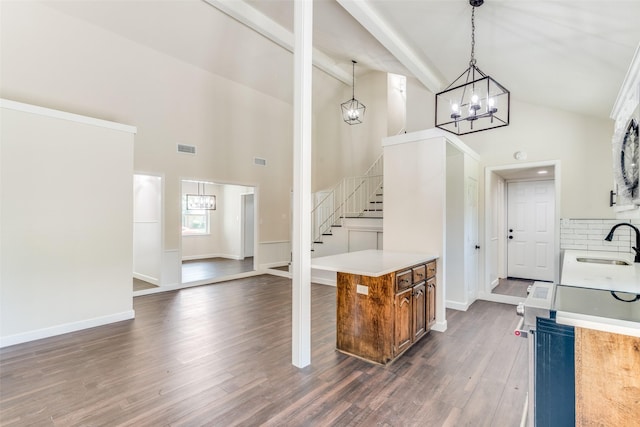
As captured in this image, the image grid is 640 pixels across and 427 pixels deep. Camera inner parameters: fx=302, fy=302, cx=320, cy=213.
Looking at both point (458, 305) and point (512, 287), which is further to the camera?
point (512, 287)

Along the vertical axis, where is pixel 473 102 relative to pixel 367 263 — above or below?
above

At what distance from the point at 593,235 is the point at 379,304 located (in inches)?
138

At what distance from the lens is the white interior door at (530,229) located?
230 inches

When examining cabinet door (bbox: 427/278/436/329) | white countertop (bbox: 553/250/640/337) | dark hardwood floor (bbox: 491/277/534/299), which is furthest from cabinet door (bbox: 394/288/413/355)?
dark hardwood floor (bbox: 491/277/534/299)

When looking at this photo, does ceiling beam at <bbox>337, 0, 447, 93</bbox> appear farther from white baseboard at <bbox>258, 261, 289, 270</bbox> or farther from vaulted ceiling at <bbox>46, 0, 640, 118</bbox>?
white baseboard at <bbox>258, 261, 289, 270</bbox>

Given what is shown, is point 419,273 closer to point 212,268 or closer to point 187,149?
point 187,149

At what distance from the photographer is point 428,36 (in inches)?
140

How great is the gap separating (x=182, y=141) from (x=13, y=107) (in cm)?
267

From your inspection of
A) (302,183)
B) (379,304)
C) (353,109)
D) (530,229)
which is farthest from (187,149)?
(530,229)

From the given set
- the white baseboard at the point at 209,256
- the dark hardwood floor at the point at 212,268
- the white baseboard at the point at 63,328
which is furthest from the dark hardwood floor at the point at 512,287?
the white baseboard at the point at 209,256

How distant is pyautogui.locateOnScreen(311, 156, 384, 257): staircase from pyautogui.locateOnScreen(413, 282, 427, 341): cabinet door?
2.88 m

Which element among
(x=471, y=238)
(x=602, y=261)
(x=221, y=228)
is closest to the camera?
(x=602, y=261)

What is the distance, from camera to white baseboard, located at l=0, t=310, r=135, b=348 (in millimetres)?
3254

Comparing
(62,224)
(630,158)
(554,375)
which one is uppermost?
(630,158)
